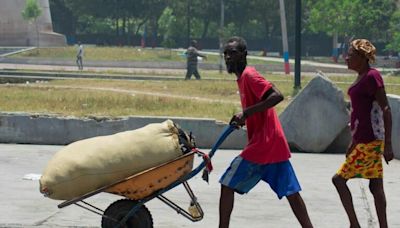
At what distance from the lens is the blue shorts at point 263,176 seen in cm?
649

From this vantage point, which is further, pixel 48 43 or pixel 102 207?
pixel 48 43

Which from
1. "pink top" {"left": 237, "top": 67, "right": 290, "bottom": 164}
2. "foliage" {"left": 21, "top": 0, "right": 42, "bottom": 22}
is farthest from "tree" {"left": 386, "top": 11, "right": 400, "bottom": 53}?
"pink top" {"left": 237, "top": 67, "right": 290, "bottom": 164}

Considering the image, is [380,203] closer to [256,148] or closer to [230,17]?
[256,148]

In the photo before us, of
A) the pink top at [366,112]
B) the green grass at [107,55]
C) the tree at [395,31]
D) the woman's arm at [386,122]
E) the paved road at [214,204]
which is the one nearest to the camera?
the woman's arm at [386,122]

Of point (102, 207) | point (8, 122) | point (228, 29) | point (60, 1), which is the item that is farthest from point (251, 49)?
point (102, 207)

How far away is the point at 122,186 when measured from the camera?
259 inches

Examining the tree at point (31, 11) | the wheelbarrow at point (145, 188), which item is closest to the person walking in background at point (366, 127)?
the wheelbarrow at point (145, 188)

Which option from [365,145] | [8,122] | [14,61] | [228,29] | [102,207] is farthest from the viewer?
[228,29]

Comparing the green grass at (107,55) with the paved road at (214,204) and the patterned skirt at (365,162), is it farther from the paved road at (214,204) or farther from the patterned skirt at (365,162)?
the patterned skirt at (365,162)

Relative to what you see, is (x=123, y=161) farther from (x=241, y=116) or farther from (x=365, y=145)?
(x=365, y=145)

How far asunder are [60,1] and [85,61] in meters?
37.7

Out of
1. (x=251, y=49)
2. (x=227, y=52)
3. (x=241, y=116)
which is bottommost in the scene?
(x=251, y=49)

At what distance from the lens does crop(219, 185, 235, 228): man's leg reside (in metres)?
6.58

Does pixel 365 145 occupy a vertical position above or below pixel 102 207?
above
